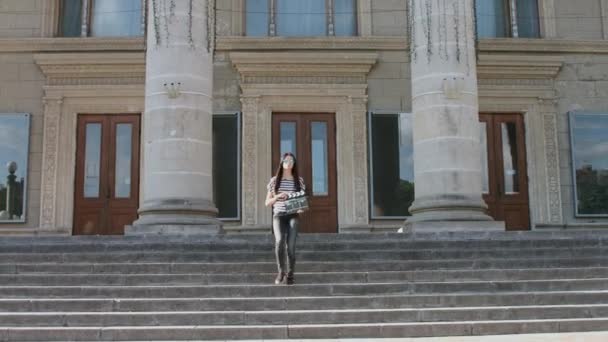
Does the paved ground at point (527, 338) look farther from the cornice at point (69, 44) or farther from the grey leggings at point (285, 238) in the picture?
the cornice at point (69, 44)

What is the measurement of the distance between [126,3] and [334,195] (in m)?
7.51

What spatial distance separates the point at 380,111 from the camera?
19125 millimetres

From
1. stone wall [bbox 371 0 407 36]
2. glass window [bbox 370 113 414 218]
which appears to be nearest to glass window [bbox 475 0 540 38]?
stone wall [bbox 371 0 407 36]

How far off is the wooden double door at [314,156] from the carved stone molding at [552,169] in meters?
5.40

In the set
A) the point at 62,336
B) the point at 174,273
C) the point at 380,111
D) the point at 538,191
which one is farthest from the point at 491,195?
the point at 62,336

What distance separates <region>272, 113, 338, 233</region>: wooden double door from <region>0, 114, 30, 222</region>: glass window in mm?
6185

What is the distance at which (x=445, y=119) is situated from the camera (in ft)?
47.1

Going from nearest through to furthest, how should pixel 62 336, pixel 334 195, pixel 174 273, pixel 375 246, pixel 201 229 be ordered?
pixel 62 336 < pixel 174 273 < pixel 375 246 < pixel 201 229 < pixel 334 195

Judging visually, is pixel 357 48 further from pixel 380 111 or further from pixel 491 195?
pixel 491 195

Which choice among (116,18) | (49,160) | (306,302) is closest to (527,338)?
(306,302)

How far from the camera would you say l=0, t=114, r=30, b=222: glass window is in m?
18.6

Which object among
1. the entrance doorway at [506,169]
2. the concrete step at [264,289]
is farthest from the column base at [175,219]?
the entrance doorway at [506,169]

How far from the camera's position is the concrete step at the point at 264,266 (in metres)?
11.1

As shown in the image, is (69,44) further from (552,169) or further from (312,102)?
(552,169)
